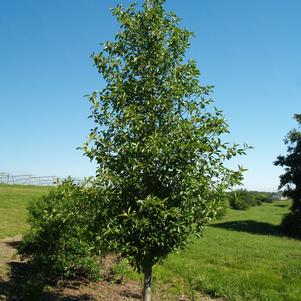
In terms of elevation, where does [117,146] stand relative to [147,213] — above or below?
above

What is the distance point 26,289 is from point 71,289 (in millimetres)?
2254

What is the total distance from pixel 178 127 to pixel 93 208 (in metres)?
2.67

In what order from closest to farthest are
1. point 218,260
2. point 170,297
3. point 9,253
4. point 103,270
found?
point 170,297
point 103,270
point 9,253
point 218,260

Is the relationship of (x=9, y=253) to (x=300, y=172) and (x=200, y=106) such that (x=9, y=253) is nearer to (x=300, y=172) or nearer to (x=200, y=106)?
(x=200, y=106)

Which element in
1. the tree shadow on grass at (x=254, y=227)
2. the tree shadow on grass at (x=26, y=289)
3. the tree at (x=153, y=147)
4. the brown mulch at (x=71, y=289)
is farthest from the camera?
the tree shadow on grass at (x=254, y=227)

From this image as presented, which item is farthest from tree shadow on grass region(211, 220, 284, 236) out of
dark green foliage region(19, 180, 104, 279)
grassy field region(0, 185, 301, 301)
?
dark green foliage region(19, 180, 104, 279)

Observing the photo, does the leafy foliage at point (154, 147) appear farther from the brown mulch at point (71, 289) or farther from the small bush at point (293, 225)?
the small bush at point (293, 225)

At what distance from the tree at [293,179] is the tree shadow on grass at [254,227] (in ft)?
4.76

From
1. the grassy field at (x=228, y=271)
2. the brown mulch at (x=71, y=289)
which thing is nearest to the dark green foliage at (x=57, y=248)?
the brown mulch at (x=71, y=289)

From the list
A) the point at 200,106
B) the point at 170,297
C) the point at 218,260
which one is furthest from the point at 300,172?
the point at 200,106

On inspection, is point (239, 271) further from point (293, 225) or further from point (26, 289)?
point (293, 225)

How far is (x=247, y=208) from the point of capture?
244 ft

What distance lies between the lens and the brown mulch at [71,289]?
1185 cm

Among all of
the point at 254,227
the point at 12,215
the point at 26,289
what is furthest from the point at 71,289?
the point at 254,227
